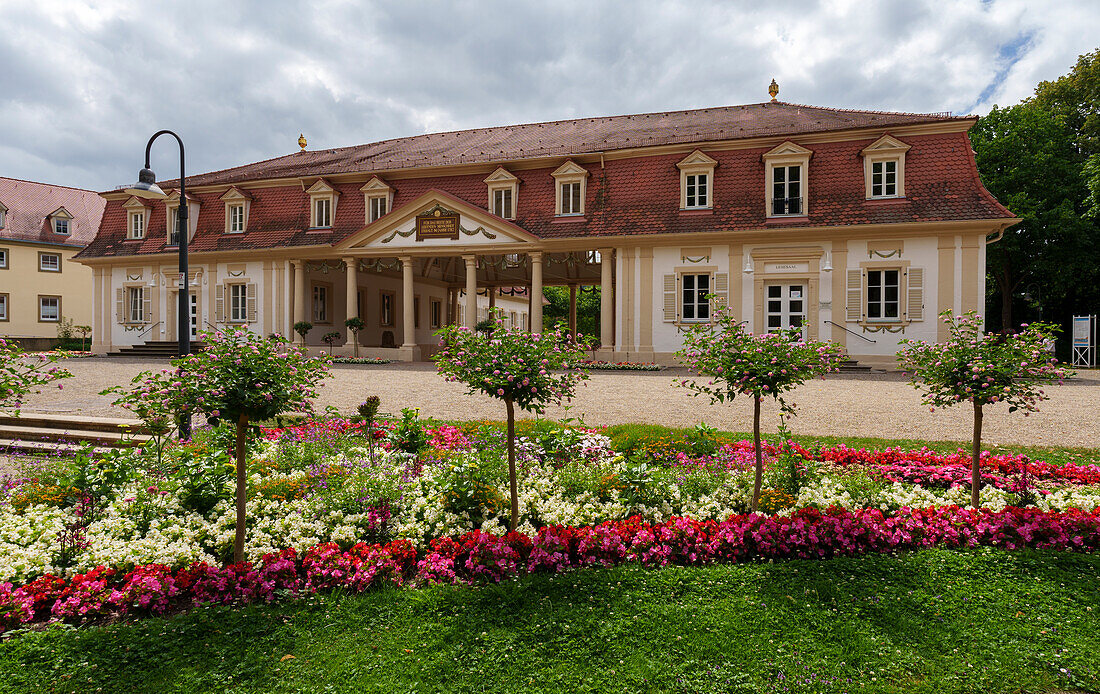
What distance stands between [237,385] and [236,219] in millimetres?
24985

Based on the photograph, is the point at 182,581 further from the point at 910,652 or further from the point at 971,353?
the point at 971,353

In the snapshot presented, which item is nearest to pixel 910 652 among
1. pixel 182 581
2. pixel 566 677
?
pixel 566 677

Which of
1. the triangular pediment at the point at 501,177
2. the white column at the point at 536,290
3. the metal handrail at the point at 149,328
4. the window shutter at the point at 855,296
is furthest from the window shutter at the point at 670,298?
the metal handrail at the point at 149,328

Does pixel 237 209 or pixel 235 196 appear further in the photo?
pixel 237 209

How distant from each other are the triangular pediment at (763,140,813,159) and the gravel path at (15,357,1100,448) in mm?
7912

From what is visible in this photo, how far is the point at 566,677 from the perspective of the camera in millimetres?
2922

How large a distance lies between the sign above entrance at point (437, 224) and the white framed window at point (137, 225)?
1352cm

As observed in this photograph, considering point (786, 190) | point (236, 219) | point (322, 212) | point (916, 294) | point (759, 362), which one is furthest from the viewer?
point (236, 219)

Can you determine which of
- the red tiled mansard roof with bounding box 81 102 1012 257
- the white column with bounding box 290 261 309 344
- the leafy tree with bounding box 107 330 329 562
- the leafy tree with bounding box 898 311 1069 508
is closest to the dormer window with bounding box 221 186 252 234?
the red tiled mansard roof with bounding box 81 102 1012 257

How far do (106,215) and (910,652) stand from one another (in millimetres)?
33105

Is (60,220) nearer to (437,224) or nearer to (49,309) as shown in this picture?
(49,309)

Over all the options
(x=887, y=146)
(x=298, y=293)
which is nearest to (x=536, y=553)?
(x=887, y=146)

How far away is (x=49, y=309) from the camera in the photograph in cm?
3834

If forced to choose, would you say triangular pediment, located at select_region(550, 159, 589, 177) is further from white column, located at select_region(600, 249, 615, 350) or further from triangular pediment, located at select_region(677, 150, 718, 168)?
triangular pediment, located at select_region(677, 150, 718, 168)
